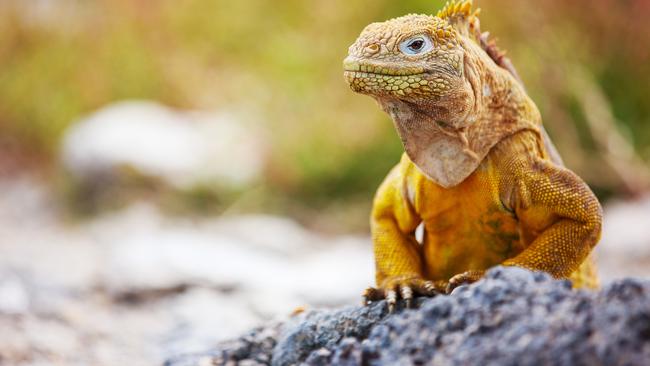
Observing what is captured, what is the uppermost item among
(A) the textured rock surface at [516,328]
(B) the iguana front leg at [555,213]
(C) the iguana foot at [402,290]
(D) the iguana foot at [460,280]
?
(B) the iguana front leg at [555,213]

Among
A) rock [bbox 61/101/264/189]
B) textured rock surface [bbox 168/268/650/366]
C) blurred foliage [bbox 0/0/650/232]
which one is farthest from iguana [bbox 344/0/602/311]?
rock [bbox 61/101/264/189]

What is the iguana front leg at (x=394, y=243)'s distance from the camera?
349cm

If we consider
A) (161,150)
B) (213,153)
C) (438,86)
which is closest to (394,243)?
(438,86)

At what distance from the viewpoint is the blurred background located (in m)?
6.90

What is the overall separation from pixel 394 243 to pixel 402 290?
1.60 feet

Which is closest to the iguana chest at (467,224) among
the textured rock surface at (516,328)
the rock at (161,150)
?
the textured rock surface at (516,328)

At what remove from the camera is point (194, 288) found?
711 centimetres

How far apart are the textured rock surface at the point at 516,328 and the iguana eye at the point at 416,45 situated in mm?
951

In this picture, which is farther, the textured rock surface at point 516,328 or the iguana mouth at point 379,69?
the iguana mouth at point 379,69

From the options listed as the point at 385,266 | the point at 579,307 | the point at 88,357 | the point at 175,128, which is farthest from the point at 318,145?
the point at 579,307

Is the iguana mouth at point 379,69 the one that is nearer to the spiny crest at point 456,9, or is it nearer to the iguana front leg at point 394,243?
the spiny crest at point 456,9

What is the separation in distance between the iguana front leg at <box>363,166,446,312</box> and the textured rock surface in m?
0.29

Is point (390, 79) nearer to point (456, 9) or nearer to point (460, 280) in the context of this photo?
point (456, 9)

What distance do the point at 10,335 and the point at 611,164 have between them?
671 centimetres
